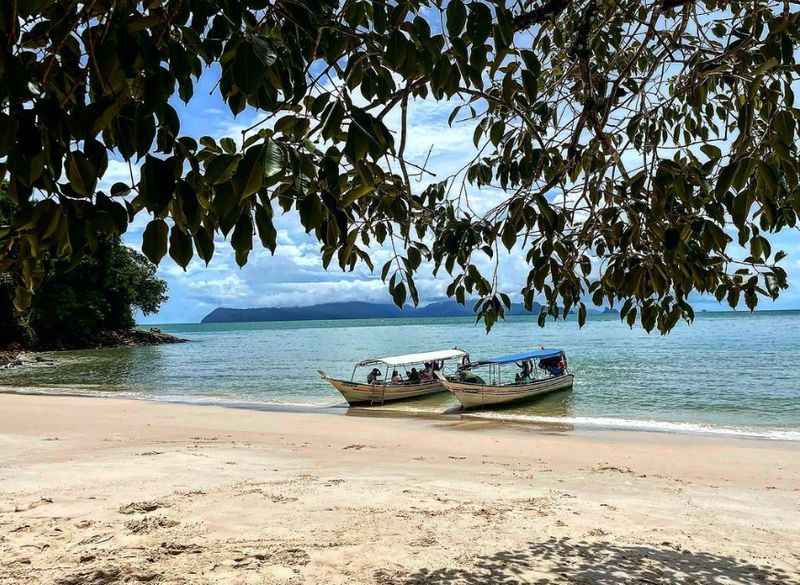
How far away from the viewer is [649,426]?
18.5 m

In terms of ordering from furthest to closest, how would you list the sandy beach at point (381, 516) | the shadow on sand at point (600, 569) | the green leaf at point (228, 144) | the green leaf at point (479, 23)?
the sandy beach at point (381, 516) < the shadow on sand at point (600, 569) < the green leaf at point (228, 144) < the green leaf at point (479, 23)

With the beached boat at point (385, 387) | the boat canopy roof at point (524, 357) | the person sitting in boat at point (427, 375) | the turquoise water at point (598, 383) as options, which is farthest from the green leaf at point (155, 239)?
the person sitting in boat at point (427, 375)

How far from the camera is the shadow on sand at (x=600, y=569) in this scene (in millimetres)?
4430

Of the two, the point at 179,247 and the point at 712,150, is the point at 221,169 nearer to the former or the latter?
the point at 179,247

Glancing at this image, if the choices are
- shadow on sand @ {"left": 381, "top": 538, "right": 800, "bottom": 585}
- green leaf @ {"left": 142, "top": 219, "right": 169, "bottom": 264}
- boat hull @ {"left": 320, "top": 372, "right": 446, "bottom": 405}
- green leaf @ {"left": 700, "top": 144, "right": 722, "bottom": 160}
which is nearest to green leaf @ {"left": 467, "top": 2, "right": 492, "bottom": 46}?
green leaf @ {"left": 142, "top": 219, "right": 169, "bottom": 264}

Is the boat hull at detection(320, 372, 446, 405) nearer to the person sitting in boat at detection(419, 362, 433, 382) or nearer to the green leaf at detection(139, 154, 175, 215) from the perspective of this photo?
the person sitting in boat at detection(419, 362, 433, 382)

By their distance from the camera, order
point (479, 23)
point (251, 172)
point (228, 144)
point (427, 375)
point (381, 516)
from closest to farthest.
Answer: point (251, 172), point (479, 23), point (228, 144), point (381, 516), point (427, 375)

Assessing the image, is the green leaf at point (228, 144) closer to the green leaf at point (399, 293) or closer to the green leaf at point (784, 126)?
the green leaf at point (399, 293)

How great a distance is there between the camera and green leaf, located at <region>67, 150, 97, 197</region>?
138 cm

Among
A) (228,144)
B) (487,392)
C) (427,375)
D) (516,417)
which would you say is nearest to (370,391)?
(427,375)

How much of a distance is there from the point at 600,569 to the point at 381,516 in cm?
216

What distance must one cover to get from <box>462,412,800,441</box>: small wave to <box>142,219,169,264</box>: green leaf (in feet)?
59.7

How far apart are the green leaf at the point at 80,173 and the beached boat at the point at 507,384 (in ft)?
65.9

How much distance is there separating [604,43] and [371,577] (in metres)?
4.16
